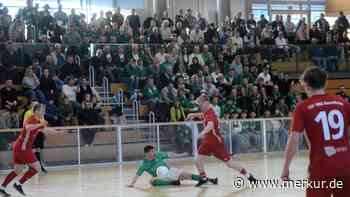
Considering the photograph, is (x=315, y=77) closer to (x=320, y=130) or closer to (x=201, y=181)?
(x=320, y=130)

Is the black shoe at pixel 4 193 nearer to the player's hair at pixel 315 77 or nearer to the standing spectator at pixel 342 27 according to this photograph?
→ the player's hair at pixel 315 77

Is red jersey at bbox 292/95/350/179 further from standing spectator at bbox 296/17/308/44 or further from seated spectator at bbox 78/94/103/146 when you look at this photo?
standing spectator at bbox 296/17/308/44

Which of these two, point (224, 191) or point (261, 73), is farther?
point (261, 73)

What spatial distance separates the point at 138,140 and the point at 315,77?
12.9 metres

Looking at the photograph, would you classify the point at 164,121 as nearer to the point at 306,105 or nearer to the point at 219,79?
the point at 219,79

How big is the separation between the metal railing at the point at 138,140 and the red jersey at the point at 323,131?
11783 millimetres

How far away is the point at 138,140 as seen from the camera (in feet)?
57.6

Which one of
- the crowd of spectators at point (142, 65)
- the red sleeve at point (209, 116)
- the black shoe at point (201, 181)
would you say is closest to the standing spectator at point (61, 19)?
the crowd of spectators at point (142, 65)

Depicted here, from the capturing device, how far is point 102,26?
20.8 metres

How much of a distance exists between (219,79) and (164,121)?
288 cm

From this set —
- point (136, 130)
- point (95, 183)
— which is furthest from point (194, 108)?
point (95, 183)

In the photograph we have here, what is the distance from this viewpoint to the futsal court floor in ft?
34.4

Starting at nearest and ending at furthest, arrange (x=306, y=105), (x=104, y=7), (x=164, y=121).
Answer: (x=306, y=105), (x=164, y=121), (x=104, y=7)

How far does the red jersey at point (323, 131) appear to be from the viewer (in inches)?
195
